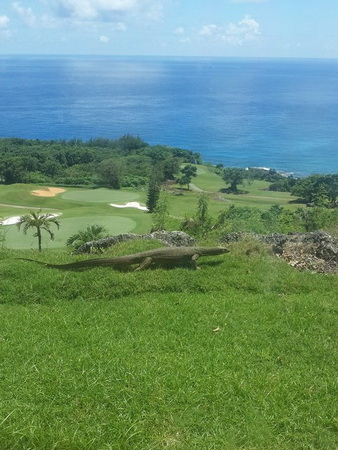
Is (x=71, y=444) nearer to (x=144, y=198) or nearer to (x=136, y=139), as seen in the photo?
(x=144, y=198)

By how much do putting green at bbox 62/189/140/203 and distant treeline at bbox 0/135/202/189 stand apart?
7057mm

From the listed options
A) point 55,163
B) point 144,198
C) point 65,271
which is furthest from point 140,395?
point 55,163

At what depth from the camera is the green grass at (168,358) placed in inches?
167

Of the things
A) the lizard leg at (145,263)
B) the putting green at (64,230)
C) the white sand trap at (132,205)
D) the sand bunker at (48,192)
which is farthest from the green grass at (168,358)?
the sand bunker at (48,192)

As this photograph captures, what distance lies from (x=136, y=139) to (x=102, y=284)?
3639 inches

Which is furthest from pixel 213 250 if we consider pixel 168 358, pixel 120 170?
pixel 120 170

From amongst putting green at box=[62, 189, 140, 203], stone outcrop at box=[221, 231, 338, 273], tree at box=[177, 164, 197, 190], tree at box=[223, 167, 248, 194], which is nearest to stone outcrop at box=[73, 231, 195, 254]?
stone outcrop at box=[221, 231, 338, 273]

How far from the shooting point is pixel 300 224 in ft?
83.2

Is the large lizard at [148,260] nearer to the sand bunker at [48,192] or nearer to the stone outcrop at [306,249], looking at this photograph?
the stone outcrop at [306,249]

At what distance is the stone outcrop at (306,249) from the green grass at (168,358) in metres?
0.83

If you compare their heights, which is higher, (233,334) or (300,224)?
(233,334)

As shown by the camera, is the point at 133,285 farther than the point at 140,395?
Yes

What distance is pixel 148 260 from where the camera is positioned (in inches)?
348

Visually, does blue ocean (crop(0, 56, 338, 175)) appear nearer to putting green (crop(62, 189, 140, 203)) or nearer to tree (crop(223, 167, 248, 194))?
tree (crop(223, 167, 248, 194))
